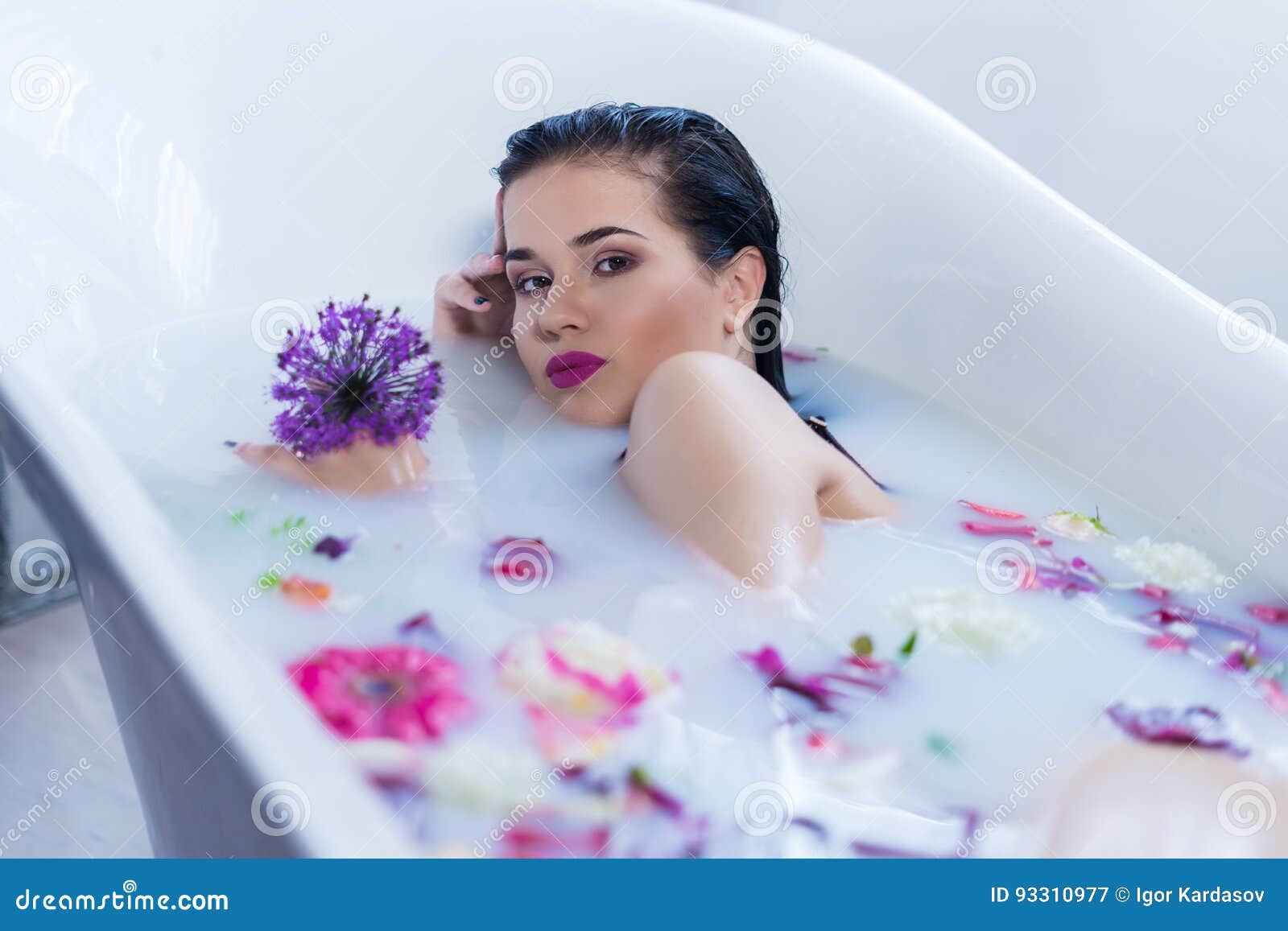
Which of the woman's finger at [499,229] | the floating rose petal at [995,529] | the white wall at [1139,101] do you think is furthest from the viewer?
the white wall at [1139,101]

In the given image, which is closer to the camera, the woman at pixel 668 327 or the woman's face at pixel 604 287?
the woman at pixel 668 327

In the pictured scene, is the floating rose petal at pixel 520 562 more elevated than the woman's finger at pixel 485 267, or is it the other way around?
the woman's finger at pixel 485 267

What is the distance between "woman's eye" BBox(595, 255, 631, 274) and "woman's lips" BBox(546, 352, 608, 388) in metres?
0.09

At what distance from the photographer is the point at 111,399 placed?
134 centimetres

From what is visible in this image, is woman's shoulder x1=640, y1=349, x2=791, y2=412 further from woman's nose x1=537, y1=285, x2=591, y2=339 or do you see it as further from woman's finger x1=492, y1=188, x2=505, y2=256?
woman's finger x1=492, y1=188, x2=505, y2=256

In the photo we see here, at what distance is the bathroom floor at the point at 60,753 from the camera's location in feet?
4.18

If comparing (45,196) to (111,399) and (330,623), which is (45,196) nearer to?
(111,399)

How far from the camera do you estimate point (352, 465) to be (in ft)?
4.04

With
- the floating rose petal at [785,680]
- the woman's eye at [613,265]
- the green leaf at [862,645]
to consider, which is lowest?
the floating rose petal at [785,680]

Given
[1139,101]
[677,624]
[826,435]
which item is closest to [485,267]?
[826,435]

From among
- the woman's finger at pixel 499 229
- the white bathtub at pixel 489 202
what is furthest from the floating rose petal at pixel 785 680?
the woman's finger at pixel 499 229

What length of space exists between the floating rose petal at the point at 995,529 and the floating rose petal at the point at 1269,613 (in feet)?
0.73

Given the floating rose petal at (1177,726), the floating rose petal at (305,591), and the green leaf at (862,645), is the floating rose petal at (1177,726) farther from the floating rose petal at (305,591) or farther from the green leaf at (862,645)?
the floating rose petal at (305,591)
